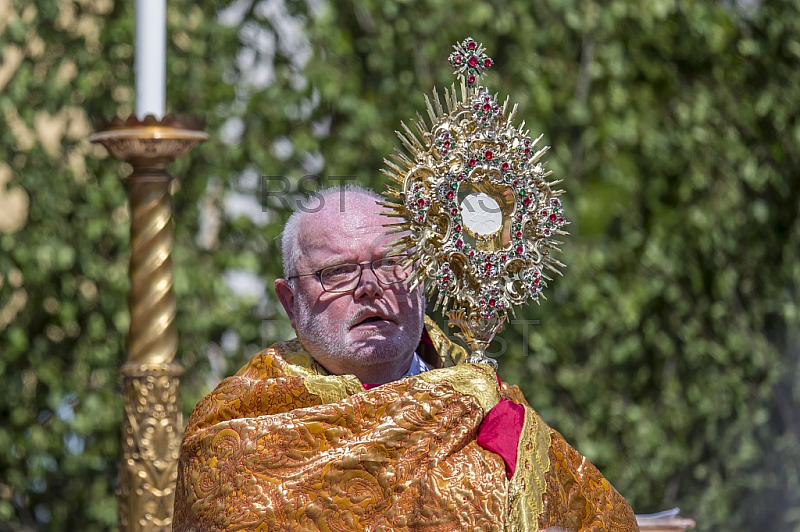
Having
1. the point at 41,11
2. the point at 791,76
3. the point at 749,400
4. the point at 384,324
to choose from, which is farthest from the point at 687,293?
the point at 41,11

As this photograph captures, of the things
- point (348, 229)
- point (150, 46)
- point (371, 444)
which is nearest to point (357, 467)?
point (371, 444)

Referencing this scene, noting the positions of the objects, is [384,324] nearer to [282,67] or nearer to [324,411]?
[324,411]

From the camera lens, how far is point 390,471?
7.01ft

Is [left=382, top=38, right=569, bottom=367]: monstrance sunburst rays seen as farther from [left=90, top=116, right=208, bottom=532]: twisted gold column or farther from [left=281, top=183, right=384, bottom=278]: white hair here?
[left=90, top=116, right=208, bottom=532]: twisted gold column

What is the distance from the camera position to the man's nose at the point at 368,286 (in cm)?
237

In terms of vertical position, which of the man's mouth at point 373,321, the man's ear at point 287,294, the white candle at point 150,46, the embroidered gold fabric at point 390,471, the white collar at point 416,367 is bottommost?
the embroidered gold fabric at point 390,471

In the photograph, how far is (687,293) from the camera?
4.39m

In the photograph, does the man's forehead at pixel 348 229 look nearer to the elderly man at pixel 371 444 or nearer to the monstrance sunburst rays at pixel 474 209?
the elderly man at pixel 371 444

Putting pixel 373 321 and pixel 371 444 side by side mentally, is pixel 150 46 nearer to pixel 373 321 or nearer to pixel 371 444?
pixel 373 321

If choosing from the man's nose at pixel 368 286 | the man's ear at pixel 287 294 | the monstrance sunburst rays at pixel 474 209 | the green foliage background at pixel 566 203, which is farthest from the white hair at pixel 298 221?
the green foliage background at pixel 566 203

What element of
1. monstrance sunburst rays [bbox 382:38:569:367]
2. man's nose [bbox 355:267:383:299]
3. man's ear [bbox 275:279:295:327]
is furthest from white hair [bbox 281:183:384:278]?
monstrance sunburst rays [bbox 382:38:569:367]

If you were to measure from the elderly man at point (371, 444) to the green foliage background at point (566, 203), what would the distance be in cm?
179

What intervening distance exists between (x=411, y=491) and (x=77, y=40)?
2641 millimetres

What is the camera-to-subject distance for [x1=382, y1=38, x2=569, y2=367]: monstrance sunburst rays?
7.16ft
